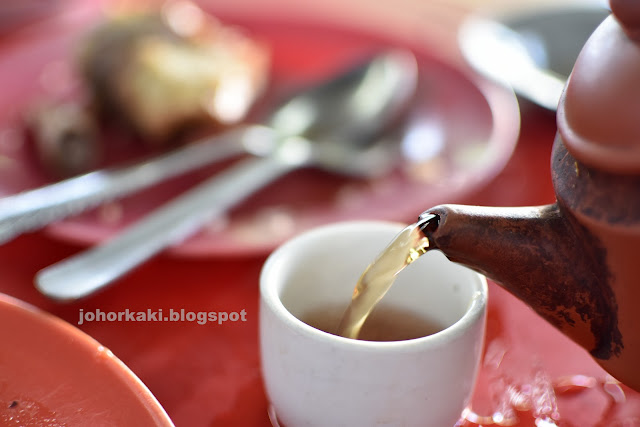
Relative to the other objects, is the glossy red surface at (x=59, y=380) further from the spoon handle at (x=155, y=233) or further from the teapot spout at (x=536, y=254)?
the teapot spout at (x=536, y=254)

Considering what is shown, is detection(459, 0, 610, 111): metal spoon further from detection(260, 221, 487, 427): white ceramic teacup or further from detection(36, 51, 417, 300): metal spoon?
detection(260, 221, 487, 427): white ceramic teacup

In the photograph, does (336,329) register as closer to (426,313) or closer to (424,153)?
(426,313)

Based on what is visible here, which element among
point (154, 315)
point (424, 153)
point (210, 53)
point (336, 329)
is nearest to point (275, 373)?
point (336, 329)

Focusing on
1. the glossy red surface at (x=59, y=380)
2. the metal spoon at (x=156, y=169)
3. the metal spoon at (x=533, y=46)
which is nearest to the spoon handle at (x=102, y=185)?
the metal spoon at (x=156, y=169)

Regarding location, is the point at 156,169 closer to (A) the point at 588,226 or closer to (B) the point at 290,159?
(B) the point at 290,159

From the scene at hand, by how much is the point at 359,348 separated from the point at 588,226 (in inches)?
4.5

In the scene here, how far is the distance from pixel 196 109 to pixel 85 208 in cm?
22

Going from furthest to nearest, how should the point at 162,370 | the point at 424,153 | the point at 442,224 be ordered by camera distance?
1. the point at 424,153
2. the point at 162,370
3. the point at 442,224

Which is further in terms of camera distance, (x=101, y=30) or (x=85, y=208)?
(x=101, y=30)

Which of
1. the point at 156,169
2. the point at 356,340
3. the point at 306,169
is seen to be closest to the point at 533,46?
the point at 306,169

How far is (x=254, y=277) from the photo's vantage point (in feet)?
1.79

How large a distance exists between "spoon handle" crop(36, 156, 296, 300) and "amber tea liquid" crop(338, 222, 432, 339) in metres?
0.16

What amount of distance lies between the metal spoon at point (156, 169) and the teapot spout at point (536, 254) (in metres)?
0.30

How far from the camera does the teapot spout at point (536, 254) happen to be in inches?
13.2
